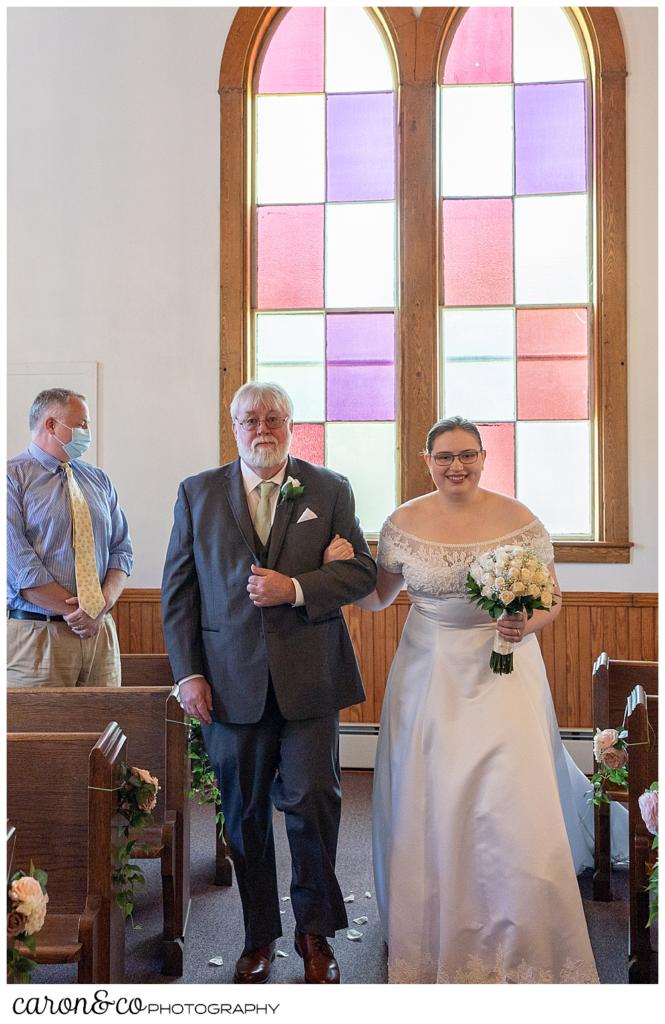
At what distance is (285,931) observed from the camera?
3.46 metres

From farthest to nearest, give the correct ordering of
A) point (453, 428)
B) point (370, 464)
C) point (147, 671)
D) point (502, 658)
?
1. point (370, 464)
2. point (147, 671)
3. point (453, 428)
4. point (502, 658)

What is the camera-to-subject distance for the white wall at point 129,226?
19.7ft

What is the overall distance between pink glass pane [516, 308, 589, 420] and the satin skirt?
9.98 feet

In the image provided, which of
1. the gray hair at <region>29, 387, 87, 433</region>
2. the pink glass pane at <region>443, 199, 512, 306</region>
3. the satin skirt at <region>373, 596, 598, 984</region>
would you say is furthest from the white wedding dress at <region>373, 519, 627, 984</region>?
the pink glass pane at <region>443, 199, 512, 306</region>

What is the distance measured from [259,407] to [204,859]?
241 cm

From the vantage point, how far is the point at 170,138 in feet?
19.7

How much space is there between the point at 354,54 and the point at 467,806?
198 inches

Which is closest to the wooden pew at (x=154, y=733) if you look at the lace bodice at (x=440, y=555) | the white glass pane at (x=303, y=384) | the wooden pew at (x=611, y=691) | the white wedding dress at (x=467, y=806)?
the white wedding dress at (x=467, y=806)

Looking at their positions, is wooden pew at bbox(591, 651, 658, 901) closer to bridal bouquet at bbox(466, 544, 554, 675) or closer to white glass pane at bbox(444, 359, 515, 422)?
bridal bouquet at bbox(466, 544, 554, 675)

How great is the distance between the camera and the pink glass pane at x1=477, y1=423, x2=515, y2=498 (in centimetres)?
601

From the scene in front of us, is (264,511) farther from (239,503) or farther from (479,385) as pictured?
(479,385)

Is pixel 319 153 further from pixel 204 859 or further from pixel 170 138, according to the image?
pixel 204 859

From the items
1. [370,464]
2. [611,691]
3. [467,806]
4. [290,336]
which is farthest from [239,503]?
[290,336]

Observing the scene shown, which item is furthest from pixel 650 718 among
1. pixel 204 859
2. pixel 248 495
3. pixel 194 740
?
pixel 204 859
